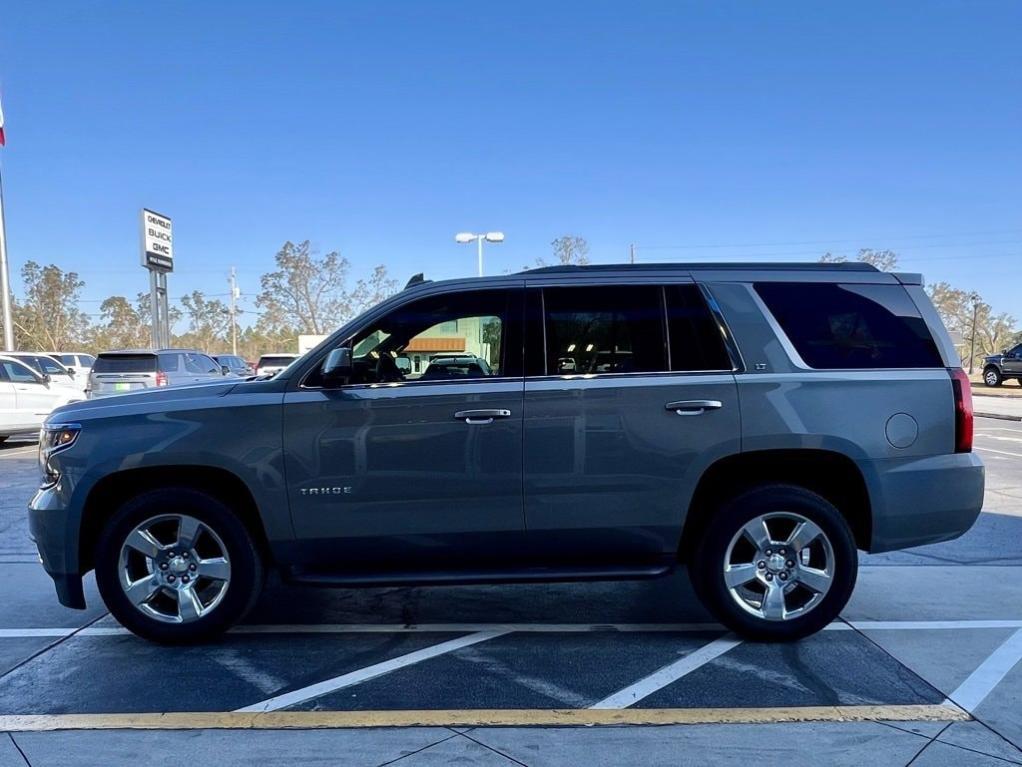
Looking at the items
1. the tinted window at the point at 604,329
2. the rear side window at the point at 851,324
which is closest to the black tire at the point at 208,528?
the tinted window at the point at 604,329

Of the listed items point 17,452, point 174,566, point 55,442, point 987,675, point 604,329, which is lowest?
point 987,675

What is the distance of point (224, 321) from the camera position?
252 feet

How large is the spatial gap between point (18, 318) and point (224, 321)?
87.2 ft

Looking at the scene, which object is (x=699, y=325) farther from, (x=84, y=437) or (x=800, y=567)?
(x=84, y=437)

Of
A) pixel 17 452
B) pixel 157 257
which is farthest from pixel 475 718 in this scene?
pixel 157 257

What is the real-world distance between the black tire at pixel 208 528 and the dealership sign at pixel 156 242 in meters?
30.1

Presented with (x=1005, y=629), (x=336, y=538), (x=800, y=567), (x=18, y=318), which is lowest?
(x=1005, y=629)

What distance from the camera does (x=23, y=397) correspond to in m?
12.1

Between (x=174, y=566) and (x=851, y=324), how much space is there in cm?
410

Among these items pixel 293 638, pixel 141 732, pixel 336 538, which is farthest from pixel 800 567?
pixel 141 732

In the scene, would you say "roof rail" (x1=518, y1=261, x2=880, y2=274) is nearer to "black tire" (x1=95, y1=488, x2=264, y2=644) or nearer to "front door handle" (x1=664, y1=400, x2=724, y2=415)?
"front door handle" (x1=664, y1=400, x2=724, y2=415)

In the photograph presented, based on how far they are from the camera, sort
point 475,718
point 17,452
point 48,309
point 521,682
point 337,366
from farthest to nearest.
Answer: point 48,309 < point 17,452 < point 337,366 < point 521,682 < point 475,718

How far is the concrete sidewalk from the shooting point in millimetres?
17709

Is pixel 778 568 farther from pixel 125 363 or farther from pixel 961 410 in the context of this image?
pixel 125 363
